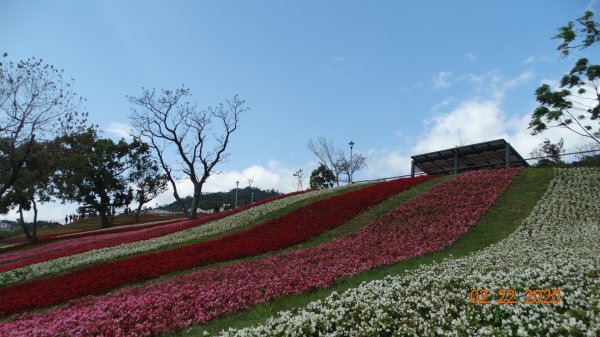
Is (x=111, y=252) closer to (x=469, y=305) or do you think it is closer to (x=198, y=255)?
(x=198, y=255)

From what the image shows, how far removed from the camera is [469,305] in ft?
22.6

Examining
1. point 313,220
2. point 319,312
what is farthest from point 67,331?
point 313,220

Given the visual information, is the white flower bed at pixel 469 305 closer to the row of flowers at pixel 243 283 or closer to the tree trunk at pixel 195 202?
the row of flowers at pixel 243 283

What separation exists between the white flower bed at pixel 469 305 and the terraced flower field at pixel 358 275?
27mm

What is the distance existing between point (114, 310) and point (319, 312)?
607cm

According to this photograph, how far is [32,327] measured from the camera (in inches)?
416

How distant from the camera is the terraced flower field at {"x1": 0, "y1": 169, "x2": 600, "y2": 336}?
668 centimetres

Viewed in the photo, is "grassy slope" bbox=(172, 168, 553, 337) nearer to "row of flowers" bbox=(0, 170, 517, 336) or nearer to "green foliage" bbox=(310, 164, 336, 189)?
"row of flowers" bbox=(0, 170, 517, 336)

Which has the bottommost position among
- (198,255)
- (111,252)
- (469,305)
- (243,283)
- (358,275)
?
(358,275)

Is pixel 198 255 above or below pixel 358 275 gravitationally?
above

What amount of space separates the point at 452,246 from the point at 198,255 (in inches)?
428
